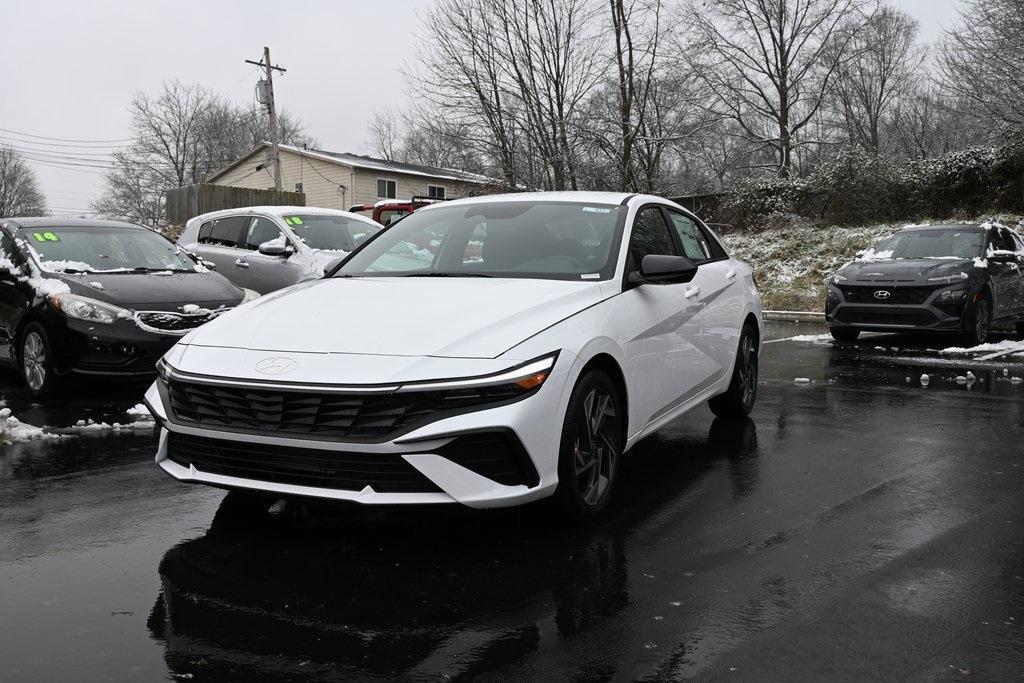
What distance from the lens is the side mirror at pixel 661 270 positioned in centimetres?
502

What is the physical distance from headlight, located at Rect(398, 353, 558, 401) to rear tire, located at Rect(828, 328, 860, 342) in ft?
35.1

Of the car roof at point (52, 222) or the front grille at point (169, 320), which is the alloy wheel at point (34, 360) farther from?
the car roof at point (52, 222)

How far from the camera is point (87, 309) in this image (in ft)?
25.8

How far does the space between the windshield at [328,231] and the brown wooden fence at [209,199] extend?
59.3 ft

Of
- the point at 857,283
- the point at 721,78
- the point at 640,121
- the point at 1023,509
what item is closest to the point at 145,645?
the point at 1023,509

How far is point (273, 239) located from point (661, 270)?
24.9 ft

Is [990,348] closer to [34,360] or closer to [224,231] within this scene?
[224,231]

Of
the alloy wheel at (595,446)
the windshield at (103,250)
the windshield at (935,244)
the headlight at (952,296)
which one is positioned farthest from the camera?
the windshield at (935,244)

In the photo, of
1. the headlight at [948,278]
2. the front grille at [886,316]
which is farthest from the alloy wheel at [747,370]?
the headlight at [948,278]

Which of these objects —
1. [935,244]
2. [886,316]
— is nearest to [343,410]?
[886,316]

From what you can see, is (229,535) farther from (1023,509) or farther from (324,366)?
(1023,509)

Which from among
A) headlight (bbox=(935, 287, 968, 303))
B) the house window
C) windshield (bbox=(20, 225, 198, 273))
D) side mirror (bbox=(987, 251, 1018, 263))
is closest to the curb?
side mirror (bbox=(987, 251, 1018, 263))

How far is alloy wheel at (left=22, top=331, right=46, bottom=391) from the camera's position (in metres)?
8.02

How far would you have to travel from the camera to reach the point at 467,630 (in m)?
3.28
